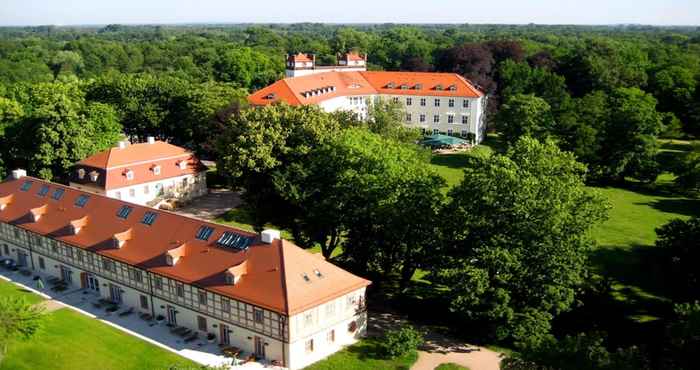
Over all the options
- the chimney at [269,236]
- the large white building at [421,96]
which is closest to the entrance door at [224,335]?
the chimney at [269,236]

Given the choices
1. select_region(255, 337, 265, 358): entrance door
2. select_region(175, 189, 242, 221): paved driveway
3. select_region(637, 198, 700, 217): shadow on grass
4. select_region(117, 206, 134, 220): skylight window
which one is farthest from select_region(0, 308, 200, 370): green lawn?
select_region(637, 198, 700, 217): shadow on grass

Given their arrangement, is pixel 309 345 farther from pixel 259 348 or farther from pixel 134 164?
pixel 134 164

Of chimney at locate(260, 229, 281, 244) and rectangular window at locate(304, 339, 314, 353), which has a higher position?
chimney at locate(260, 229, 281, 244)

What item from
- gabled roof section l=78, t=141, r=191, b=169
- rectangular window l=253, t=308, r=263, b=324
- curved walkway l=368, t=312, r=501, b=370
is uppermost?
gabled roof section l=78, t=141, r=191, b=169

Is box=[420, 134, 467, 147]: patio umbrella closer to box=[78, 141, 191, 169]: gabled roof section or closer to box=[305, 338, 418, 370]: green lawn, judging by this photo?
box=[78, 141, 191, 169]: gabled roof section

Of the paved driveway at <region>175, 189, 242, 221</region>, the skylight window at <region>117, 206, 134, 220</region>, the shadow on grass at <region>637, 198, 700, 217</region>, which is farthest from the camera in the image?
the shadow on grass at <region>637, 198, 700, 217</region>

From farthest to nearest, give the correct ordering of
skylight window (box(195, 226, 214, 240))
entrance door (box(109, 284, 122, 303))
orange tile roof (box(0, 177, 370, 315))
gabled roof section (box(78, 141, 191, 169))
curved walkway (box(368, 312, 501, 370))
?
gabled roof section (box(78, 141, 191, 169)) → entrance door (box(109, 284, 122, 303)) → skylight window (box(195, 226, 214, 240)) → curved walkway (box(368, 312, 501, 370)) → orange tile roof (box(0, 177, 370, 315))

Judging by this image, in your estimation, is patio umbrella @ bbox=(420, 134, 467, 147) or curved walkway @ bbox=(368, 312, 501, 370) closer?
curved walkway @ bbox=(368, 312, 501, 370)
